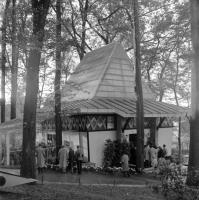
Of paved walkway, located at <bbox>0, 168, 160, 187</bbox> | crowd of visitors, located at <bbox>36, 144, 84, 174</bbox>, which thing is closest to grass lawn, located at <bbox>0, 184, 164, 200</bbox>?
paved walkway, located at <bbox>0, 168, 160, 187</bbox>

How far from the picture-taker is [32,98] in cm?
1079

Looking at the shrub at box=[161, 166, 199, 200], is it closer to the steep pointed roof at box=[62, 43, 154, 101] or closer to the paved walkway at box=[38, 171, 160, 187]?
the paved walkway at box=[38, 171, 160, 187]

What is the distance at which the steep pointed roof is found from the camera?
20375 mm

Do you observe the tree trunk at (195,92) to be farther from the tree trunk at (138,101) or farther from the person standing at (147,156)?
the person standing at (147,156)

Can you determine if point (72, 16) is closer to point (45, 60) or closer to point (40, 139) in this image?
point (40, 139)

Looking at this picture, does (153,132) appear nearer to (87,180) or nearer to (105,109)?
(105,109)

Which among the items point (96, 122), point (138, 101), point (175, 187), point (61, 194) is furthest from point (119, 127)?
point (175, 187)

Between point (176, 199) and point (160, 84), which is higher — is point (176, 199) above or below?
below

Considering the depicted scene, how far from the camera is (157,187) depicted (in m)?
7.46

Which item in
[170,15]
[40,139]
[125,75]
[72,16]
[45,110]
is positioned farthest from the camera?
[72,16]

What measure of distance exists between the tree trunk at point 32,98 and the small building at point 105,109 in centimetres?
528

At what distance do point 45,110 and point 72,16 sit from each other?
1338 cm

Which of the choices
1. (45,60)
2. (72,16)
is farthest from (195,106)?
(72,16)

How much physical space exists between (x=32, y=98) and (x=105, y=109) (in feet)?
23.7
